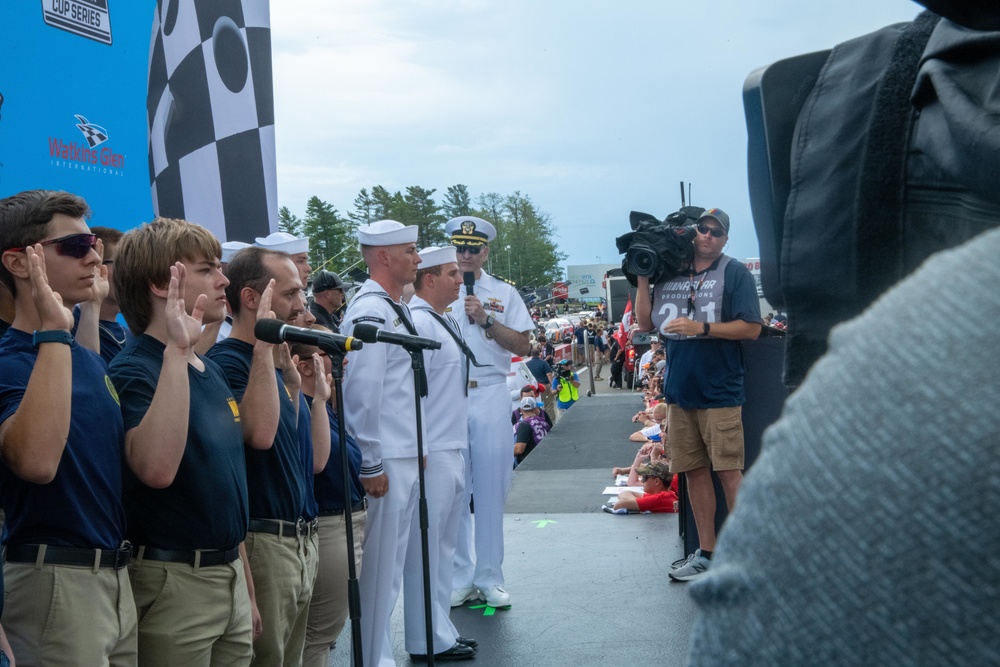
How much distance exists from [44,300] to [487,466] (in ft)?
12.3

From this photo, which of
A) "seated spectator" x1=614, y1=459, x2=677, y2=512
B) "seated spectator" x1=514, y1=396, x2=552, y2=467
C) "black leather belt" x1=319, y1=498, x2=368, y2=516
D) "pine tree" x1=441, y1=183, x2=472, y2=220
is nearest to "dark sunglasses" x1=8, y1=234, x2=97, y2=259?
"black leather belt" x1=319, y1=498, x2=368, y2=516

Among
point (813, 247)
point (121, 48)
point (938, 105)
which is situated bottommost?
point (813, 247)

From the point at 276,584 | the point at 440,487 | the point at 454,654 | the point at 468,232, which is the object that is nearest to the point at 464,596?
the point at 454,654

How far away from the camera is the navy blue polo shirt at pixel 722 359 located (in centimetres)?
574

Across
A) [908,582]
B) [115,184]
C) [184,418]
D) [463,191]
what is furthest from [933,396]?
[463,191]

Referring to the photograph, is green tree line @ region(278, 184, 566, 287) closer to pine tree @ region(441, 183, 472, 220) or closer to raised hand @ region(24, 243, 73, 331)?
pine tree @ region(441, 183, 472, 220)

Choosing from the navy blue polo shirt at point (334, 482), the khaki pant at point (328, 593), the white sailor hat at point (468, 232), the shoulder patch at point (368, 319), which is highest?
the white sailor hat at point (468, 232)

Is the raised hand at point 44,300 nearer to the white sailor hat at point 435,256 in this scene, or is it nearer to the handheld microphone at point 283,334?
the handheld microphone at point 283,334

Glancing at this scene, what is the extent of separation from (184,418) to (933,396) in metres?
2.40

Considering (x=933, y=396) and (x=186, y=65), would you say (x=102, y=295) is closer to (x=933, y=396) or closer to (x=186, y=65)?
(x=186, y=65)

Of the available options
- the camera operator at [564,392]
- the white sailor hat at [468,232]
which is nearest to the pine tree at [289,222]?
the camera operator at [564,392]

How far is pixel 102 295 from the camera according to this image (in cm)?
296

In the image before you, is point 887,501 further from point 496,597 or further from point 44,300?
point 496,597

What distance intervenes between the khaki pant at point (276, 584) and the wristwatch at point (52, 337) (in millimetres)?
1119
